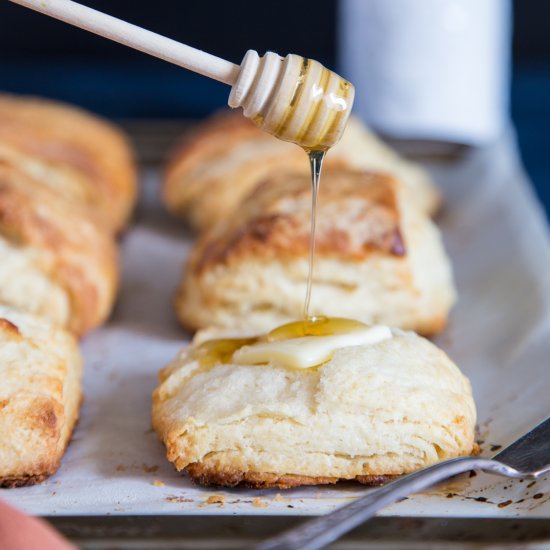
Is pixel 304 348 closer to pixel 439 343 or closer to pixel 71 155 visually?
pixel 439 343

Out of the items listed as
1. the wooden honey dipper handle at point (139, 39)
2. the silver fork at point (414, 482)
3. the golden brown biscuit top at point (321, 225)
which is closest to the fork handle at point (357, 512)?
the silver fork at point (414, 482)

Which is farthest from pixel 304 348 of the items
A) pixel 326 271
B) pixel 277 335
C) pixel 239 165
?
pixel 239 165

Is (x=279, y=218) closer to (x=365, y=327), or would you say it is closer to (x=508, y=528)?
(x=365, y=327)

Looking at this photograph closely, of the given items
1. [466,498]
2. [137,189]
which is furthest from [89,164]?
[466,498]

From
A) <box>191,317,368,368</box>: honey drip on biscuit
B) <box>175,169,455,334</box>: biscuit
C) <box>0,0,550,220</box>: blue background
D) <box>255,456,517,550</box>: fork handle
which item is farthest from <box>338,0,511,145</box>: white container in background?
<box>255,456,517,550</box>: fork handle

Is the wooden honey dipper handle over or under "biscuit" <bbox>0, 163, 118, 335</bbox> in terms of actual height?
over

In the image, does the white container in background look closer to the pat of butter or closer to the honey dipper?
the pat of butter
